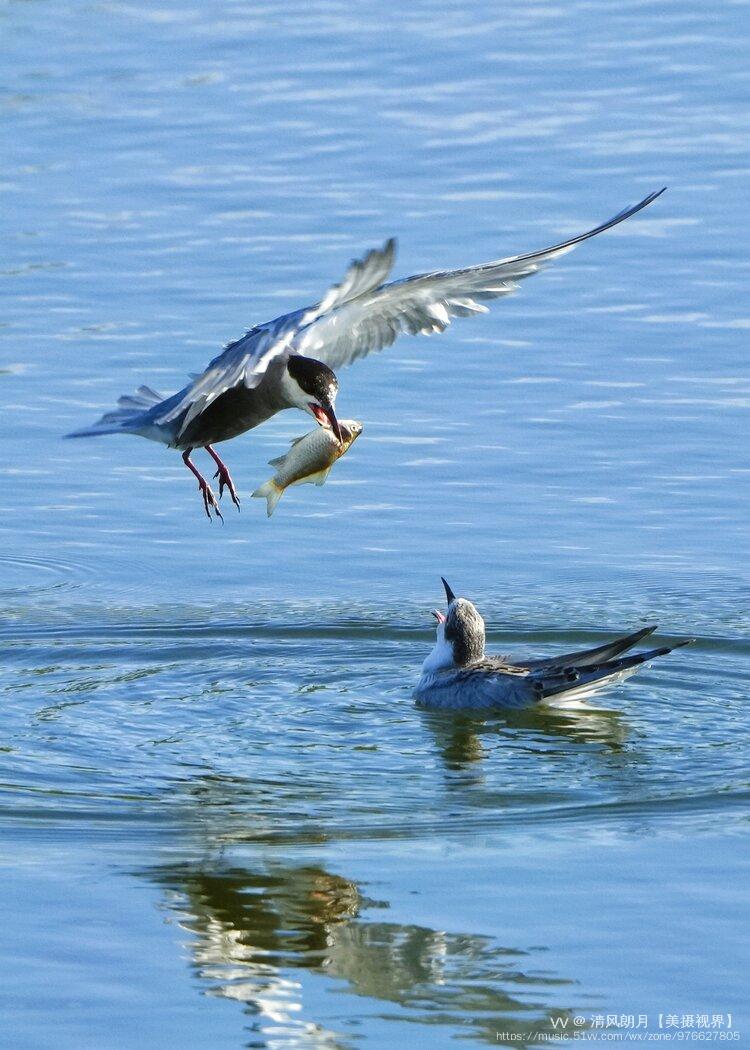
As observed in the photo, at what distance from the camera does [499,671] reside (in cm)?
1112

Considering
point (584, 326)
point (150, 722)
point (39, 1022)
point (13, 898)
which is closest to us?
point (39, 1022)

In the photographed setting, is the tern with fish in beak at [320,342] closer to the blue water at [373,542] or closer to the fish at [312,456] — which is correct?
the fish at [312,456]

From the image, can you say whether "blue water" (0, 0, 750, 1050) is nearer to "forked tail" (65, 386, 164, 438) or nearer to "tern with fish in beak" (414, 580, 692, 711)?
"tern with fish in beak" (414, 580, 692, 711)

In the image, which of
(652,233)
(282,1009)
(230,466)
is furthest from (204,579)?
(652,233)

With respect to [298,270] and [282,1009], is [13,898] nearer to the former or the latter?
[282,1009]

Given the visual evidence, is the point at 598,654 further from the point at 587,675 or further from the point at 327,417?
the point at 327,417

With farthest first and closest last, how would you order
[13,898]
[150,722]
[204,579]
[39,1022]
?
[204,579] < [150,722] < [13,898] < [39,1022]

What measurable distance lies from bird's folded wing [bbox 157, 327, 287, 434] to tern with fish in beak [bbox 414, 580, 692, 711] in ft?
7.64

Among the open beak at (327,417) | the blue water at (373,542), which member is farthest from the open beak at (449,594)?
the open beak at (327,417)

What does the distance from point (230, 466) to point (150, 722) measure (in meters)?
3.78

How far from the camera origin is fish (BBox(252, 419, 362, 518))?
10172 mm

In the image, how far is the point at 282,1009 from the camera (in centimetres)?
711

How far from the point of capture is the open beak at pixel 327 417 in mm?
10008

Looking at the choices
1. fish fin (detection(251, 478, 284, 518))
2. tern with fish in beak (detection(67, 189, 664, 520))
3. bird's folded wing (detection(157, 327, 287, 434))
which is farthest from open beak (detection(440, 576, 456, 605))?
bird's folded wing (detection(157, 327, 287, 434))
